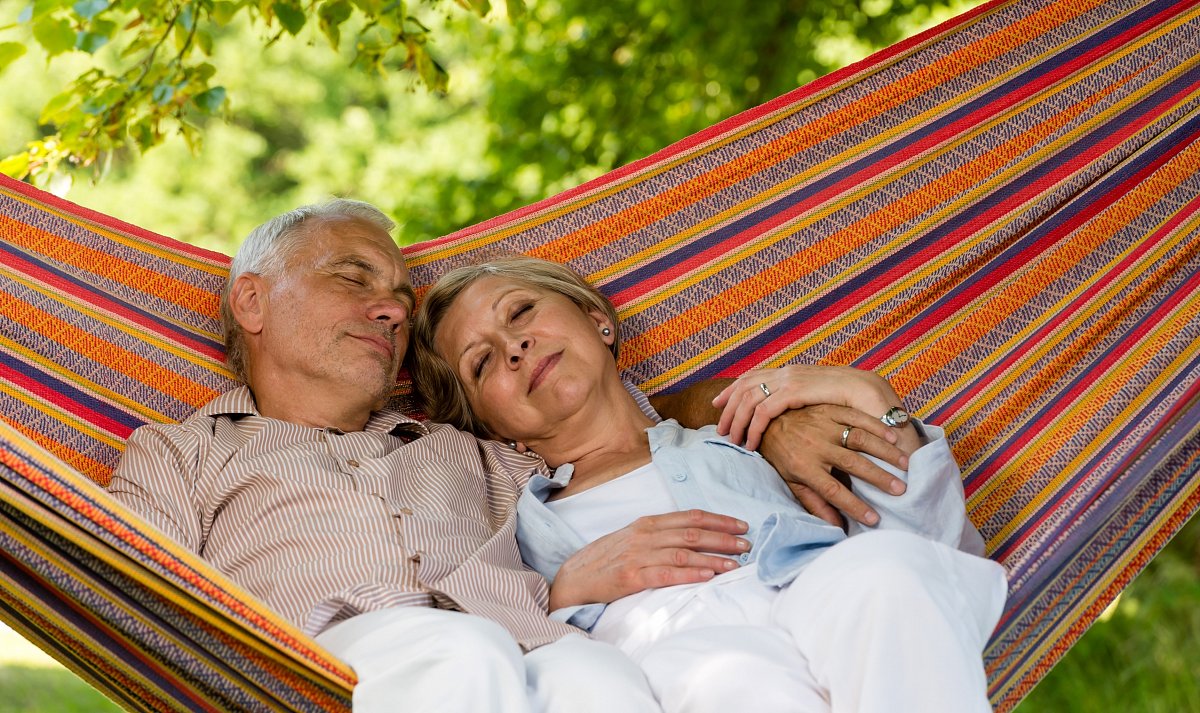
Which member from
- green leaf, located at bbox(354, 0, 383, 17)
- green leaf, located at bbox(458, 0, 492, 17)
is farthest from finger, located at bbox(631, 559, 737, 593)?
green leaf, located at bbox(354, 0, 383, 17)

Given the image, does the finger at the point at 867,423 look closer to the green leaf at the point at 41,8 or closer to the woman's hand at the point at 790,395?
the woman's hand at the point at 790,395

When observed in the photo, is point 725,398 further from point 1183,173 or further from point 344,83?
point 344,83

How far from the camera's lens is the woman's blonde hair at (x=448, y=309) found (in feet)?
8.39

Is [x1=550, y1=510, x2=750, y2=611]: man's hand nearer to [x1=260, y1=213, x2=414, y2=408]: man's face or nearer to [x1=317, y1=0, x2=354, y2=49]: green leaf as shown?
[x1=260, y1=213, x2=414, y2=408]: man's face

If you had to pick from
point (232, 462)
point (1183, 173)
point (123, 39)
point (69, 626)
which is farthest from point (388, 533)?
point (123, 39)

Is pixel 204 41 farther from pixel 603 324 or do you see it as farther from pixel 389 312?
pixel 603 324

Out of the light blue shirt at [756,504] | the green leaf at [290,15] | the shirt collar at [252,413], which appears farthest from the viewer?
the green leaf at [290,15]

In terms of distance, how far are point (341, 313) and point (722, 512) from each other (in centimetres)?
83

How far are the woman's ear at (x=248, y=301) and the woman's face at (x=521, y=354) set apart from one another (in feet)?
1.14

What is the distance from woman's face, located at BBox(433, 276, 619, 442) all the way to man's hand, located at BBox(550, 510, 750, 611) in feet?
1.23

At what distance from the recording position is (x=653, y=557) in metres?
2.01

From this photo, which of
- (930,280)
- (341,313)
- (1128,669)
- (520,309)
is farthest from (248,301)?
(1128,669)

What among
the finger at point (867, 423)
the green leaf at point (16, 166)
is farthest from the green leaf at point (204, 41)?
the finger at point (867, 423)

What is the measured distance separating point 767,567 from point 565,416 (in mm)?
614
